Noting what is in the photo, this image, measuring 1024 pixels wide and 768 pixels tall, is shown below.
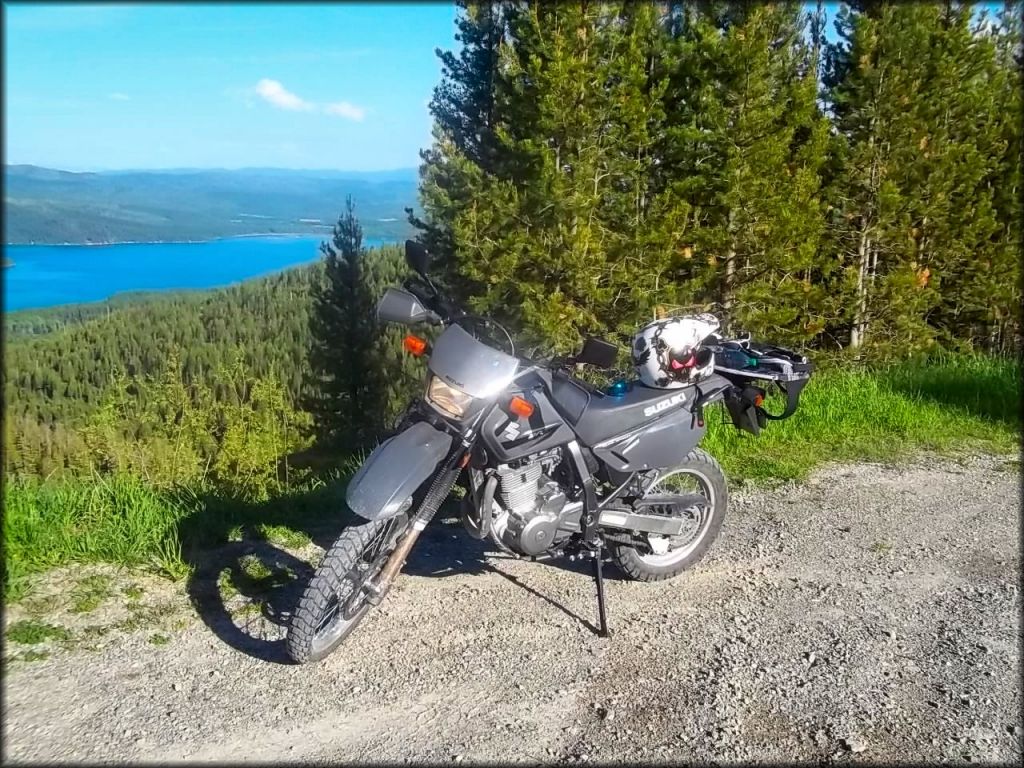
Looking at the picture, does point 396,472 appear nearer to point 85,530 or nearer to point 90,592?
point 90,592

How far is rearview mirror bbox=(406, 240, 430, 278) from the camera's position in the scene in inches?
131

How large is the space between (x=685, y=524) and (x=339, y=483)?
229 cm

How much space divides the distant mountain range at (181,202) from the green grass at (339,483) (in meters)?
1.42

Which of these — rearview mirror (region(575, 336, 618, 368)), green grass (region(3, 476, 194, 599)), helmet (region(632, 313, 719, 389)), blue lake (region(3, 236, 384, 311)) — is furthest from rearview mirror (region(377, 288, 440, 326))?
blue lake (region(3, 236, 384, 311))

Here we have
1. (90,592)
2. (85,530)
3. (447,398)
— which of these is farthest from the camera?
(85,530)

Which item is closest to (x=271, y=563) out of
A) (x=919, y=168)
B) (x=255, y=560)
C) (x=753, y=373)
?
(x=255, y=560)

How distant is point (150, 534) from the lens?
4.09 m

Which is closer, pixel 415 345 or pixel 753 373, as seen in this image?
pixel 415 345

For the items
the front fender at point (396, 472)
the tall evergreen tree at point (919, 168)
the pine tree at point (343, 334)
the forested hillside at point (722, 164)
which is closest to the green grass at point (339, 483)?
the front fender at point (396, 472)

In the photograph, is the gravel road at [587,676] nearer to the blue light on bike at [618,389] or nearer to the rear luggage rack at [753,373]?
the rear luggage rack at [753,373]

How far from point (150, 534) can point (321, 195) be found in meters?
13.0

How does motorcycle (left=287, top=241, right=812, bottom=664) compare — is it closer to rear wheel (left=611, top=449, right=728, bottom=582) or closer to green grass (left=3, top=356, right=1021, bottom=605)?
rear wheel (left=611, top=449, right=728, bottom=582)

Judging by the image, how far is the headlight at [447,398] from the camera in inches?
130

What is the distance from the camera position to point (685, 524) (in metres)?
4.15
